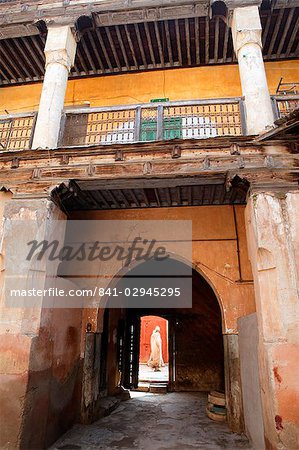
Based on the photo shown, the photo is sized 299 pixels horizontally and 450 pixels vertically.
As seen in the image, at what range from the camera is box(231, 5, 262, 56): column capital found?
6.33 meters

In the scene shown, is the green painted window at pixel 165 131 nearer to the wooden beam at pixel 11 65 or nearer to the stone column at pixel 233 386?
the wooden beam at pixel 11 65

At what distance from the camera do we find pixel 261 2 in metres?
6.70

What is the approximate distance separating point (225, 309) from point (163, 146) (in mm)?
3418

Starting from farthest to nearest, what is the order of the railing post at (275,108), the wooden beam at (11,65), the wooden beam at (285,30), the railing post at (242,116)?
the wooden beam at (11,65) → the wooden beam at (285,30) → the railing post at (275,108) → the railing post at (242,116)

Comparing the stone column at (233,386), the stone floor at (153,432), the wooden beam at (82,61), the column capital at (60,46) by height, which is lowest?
the stone floor at (153,432)

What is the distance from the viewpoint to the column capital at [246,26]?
6.33 m

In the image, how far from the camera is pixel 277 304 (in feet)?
14.8

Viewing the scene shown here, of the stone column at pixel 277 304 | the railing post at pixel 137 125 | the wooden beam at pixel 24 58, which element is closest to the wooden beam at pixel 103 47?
the wooden beam at pixel 24 58

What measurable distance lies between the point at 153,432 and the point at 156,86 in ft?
26.5

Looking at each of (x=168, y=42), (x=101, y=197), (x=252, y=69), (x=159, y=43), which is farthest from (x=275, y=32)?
(x=101, y=197)

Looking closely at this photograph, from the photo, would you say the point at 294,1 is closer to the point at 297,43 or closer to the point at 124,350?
the point at 297,43

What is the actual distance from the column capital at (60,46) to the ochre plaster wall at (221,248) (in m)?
3.30

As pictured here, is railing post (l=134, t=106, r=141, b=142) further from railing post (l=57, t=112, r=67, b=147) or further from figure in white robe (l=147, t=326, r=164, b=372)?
figure in white robe (l=147, t=326, r=164, b=372)

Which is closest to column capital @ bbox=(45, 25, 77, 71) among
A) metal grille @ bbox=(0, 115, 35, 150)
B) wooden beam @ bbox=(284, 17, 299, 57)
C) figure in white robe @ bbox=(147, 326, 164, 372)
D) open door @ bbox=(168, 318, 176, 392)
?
metal grille @ bbox=(0, 115, 35, 150)
